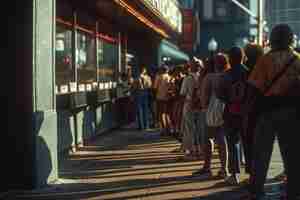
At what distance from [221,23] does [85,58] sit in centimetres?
4583

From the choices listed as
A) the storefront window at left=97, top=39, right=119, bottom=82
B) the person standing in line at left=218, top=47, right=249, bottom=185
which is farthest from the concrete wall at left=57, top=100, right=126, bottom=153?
the person standing in line at left=218, top=47, right=249, bottom=185

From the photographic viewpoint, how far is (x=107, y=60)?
17.5 metres

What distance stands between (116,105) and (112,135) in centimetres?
195

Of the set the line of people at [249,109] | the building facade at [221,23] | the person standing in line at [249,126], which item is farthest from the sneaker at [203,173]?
the building facade at [221,23]

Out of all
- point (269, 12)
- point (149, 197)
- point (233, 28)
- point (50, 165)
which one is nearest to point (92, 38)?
point (50, 165)

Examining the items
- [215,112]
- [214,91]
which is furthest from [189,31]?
[214,91]

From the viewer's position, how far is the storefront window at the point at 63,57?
11.8 metres

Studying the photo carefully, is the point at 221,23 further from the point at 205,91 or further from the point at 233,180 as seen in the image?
the point at 233,180

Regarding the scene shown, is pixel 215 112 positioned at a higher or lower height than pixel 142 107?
higher

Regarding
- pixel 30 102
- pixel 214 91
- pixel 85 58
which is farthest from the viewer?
pixel 85 58

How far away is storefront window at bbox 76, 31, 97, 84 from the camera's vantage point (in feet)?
45.0

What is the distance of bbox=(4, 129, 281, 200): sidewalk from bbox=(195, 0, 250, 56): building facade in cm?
4527

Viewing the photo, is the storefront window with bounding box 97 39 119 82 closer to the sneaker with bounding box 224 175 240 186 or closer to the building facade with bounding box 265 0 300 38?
the sneaker with bounding box 224 175 240 186

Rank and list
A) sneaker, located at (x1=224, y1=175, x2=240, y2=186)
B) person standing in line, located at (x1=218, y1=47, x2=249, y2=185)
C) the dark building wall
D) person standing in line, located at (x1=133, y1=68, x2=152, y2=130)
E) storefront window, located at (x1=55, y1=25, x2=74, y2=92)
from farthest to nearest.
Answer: person standing in line, located at (x1=133, y1=68, x2=152, y2=130)
storefront window, located at (x1=55, y1=25, x2=74, y2=92)
sneaker, located at (x1=224, y1=175, x2=240, y2=186)
person standing in line, located at (x1=218, y1=47, x2=249, y2=185)
the dark building wall
